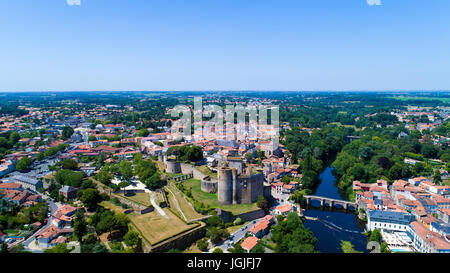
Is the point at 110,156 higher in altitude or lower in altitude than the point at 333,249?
higher

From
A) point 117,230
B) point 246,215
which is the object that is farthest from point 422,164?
point 117,230

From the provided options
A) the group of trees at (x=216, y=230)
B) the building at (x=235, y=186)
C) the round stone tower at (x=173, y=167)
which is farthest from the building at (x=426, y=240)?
the round stone tower at (x=173, y=167)

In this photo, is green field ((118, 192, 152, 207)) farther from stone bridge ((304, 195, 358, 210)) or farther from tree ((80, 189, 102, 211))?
stone bridge ((304, 195, 358, 210))

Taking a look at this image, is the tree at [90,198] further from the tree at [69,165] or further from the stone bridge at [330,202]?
the stone bridge at [330,202]
